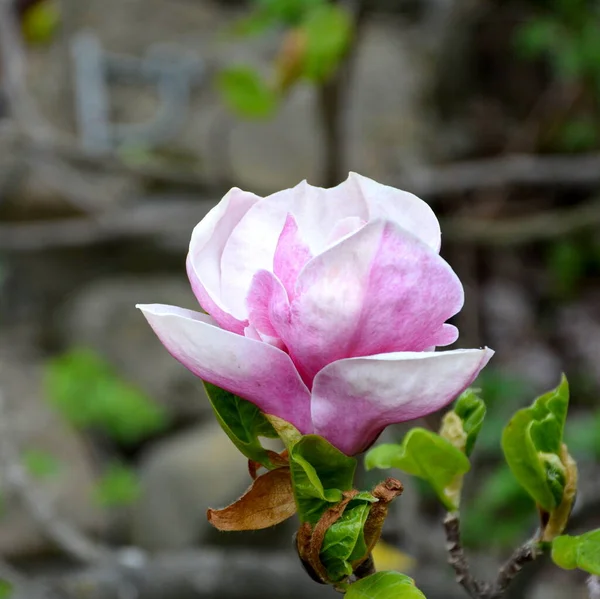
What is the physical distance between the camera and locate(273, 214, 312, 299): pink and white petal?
38 centimetres

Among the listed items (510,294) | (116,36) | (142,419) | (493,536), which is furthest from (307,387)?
(116,36)

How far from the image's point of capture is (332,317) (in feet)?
1.14

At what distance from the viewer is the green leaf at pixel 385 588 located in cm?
35

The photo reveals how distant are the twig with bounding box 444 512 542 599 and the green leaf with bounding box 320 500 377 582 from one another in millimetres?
110

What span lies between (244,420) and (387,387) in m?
0.09

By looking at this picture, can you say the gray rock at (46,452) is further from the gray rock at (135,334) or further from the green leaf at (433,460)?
the green leaf at (433,460)

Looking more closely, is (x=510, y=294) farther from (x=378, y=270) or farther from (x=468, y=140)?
(x=378, y=270)

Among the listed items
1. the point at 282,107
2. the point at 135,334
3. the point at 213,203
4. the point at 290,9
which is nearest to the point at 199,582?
the point at 290,9

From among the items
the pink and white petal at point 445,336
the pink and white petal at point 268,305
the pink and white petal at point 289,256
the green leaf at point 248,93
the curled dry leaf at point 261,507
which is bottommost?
the curled dry leaf at point 261,507

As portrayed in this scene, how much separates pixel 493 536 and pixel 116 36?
3.35 meters

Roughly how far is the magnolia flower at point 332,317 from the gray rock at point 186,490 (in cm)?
168

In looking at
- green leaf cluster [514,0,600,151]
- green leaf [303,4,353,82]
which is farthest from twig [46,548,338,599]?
green leaf cluster [514,0,600,151]

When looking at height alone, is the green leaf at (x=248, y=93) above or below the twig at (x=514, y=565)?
above

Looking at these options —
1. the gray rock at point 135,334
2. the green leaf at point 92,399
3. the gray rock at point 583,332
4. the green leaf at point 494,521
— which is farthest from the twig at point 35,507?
the gray rock at point 583,332
